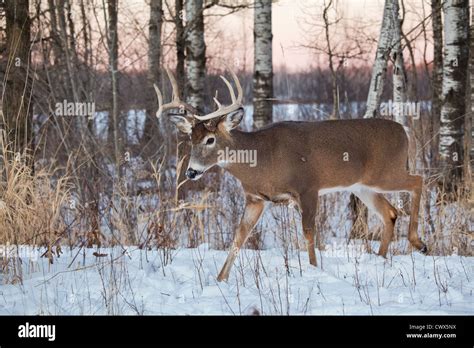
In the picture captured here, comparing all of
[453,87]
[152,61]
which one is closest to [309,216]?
[453,87]

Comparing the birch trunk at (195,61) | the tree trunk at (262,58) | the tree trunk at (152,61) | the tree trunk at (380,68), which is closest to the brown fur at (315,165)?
the tree trunk at (380,68)

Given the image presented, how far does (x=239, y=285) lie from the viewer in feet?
19.9

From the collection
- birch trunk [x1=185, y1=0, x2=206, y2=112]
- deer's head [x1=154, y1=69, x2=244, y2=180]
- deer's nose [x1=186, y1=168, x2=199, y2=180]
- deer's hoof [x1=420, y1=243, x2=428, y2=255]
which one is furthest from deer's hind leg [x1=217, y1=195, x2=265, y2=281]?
birch trunk [x1=185, y1=0, x2=206, y2=112]

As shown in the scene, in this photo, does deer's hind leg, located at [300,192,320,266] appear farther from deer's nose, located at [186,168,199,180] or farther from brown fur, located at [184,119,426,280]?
deer's nose, located at [186,168,199,180]

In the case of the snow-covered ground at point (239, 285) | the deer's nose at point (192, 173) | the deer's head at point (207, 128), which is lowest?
the snow-covered ground at point (239, 285)

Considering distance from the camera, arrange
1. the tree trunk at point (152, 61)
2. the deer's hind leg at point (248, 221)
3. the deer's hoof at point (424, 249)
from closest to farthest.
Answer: the deer's hind leg at point (248, 221) < the deer's hoof at point (424, 249) < the tree trunk at point (152, 61)

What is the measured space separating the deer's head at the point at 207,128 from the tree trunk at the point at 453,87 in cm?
443

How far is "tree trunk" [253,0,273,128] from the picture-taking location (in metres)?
11.4

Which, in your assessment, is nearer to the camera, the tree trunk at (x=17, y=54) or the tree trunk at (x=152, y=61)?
the tree trunk at (x=17, y=54)

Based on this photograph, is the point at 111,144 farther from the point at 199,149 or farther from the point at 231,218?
the point at 199,149

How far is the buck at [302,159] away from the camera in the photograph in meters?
6.87

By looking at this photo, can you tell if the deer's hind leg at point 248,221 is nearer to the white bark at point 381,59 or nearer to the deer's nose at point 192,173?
the deer's nose at point 192,173

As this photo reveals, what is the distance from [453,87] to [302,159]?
435 centimetres

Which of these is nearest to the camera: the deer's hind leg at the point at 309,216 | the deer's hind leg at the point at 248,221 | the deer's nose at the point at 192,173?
the deer's nose at the point at 192,173
